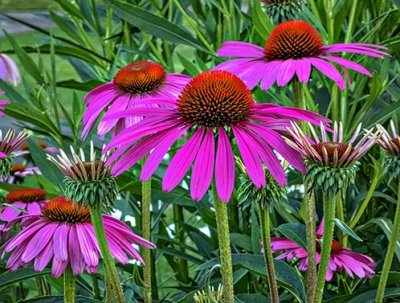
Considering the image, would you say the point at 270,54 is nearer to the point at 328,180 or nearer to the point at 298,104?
the point at 298,104

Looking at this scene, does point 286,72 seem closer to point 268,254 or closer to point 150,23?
point 268,254

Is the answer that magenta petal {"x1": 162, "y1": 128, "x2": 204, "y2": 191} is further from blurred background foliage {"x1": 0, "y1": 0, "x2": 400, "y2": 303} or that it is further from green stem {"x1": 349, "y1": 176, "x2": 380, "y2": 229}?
green stem {"x1": 349, "y1": 176, "x2": 380, "y2": 229}

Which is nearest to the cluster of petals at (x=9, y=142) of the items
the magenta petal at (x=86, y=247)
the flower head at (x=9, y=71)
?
the magenta petal at (x=86, y=247)

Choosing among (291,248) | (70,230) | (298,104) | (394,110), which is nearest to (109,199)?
(70,230)

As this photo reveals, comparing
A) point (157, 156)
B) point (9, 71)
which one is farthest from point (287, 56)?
point (9, 71)

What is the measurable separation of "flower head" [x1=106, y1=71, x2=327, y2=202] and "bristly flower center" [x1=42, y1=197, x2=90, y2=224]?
0.09 metres

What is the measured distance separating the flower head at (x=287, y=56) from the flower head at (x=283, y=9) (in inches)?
1.7

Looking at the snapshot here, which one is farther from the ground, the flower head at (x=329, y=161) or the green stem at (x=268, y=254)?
the flower head at (x=329, y=161)

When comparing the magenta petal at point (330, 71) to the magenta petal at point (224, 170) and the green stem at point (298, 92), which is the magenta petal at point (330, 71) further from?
the magenta petal at point (224, 170)

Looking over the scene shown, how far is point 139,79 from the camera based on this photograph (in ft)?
2.05

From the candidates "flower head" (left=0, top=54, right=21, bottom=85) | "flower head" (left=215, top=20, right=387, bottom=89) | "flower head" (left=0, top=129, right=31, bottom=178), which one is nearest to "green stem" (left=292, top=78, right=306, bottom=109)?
"flower head" (left=215, top=20, right=387, bottom=89)

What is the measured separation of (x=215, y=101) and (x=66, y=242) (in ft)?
0.45

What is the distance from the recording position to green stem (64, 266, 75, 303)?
0.50 meters

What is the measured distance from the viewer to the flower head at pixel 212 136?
1.43ft
